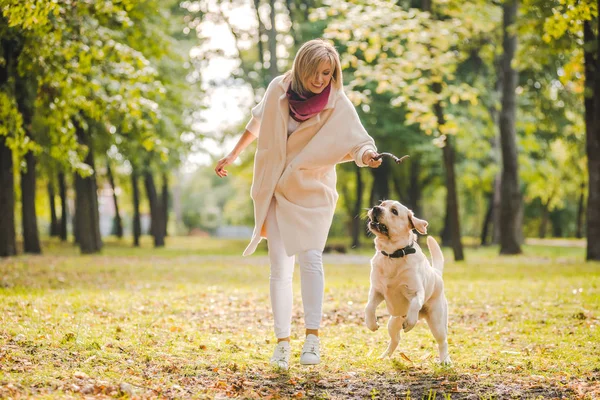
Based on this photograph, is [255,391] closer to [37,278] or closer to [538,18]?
[37,278]

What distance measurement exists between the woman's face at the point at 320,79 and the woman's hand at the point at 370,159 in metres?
0.61

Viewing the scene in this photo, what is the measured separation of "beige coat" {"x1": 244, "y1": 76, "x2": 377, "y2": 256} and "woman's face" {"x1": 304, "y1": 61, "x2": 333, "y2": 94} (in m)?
0.17

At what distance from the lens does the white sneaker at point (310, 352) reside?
5234mm

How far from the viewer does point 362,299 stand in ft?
33.8

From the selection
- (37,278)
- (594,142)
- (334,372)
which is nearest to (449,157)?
(594,142)

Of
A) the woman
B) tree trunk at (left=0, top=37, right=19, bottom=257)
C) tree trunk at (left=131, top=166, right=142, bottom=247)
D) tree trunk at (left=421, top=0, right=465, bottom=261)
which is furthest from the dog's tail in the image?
tree trunk at (left=131, top=166, right=142, bottom=247)

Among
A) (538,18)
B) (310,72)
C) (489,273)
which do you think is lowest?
(489,273)

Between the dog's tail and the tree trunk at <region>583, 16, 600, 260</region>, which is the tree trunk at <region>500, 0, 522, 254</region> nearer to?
the tree trunk at <region>583, 16, 600, 260</region>

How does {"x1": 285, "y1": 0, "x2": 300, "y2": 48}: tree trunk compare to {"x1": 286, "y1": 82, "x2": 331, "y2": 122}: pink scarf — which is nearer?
{"x1": 286, "y1": 82, "x2": 331, "y2": 122}: pink scarf

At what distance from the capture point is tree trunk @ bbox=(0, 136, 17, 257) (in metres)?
18.1

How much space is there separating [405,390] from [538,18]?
12.9m

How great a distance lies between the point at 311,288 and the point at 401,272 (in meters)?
0.70

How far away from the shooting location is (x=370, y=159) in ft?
17.1

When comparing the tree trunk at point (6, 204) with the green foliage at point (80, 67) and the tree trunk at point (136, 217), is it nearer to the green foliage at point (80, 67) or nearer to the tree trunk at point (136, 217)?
the green foliage at point (80, 67)
